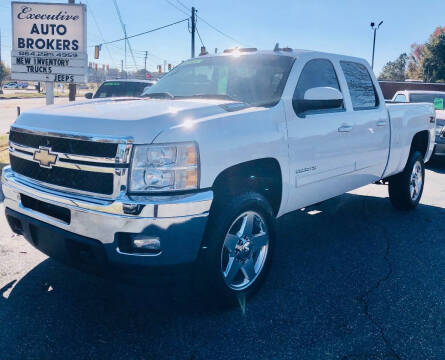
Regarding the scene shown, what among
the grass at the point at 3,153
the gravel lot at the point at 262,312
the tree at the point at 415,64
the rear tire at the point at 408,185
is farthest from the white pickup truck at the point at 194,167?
the tree at the point at 415,64

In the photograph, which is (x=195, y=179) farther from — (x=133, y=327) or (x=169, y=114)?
(x=133, y=327)

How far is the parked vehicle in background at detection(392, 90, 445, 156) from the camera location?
10.3m

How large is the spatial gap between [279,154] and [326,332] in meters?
1.40

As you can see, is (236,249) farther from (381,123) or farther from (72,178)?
(381,123)

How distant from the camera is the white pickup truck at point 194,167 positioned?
2836 mm

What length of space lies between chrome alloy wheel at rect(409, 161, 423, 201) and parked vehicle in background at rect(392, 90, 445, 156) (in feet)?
13.7

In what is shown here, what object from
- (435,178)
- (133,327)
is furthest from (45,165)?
(435,178)

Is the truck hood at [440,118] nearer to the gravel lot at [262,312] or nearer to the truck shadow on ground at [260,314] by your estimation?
the gravel lot at [262,312]

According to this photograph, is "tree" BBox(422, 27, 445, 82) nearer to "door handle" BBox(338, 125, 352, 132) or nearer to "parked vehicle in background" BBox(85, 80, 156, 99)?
"parked vehicle in background" BBox(85, 80, 156, 99)

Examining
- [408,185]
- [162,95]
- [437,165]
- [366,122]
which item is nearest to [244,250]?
[162,95]

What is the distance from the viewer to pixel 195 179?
9.57ft

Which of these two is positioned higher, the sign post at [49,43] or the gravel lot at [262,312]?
the sign post at [49,43]

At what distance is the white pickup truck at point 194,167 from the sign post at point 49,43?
23.7 feet

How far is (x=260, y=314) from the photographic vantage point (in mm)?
3373
